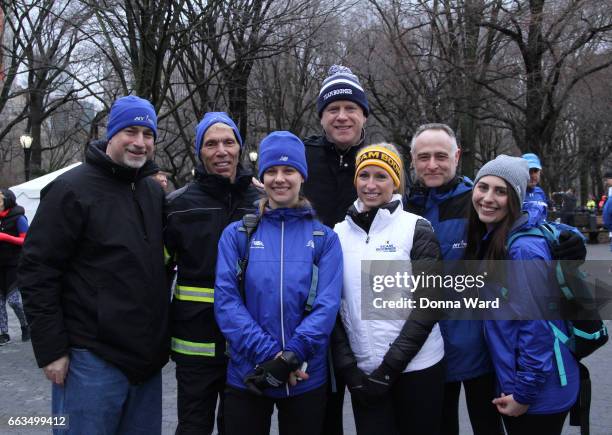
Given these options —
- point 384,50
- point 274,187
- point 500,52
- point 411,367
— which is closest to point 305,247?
point 274,187

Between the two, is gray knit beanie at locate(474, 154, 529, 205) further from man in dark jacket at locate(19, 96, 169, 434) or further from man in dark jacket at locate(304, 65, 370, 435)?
man in dark jacket at locate(19, 96, 169, 434)

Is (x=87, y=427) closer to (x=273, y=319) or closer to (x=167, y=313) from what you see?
(x=167, y=313)

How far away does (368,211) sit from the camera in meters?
3.16

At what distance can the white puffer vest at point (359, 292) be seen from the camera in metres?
2.99

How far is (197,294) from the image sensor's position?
3.24m

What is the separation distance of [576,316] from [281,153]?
1.79m

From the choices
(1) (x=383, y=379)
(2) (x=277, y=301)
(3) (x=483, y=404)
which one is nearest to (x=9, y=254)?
(2) (x=277, y=301)

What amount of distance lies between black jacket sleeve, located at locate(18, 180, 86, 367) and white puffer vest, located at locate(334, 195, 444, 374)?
4.92ft

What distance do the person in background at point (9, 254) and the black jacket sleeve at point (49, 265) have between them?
599cm

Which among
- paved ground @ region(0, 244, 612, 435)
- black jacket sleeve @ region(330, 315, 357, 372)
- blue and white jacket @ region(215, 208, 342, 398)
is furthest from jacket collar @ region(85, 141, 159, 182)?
paved ground @ region(0, 244, 612, 435)

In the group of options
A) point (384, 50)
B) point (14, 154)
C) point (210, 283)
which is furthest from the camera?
point (14, 154)

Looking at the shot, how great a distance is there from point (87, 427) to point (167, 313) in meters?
0.73

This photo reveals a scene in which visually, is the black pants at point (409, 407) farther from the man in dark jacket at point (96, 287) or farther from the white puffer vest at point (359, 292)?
the man in dark jacket at point (96, 287)

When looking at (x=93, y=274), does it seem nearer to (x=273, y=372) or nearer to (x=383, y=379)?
(x=273, y=372)
